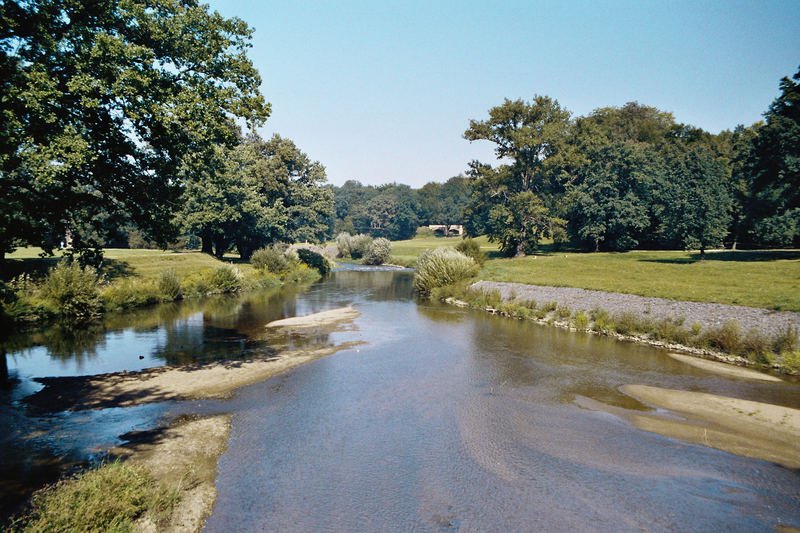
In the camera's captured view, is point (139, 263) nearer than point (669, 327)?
No

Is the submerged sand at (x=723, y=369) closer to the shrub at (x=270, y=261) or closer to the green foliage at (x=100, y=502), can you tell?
the green foliage at (x=100, y=502)

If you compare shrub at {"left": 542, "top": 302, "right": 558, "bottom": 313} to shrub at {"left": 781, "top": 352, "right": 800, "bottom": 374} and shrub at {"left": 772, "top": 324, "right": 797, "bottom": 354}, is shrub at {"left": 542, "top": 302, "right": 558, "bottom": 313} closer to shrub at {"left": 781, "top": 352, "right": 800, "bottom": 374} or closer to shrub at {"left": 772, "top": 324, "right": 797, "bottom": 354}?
shrub at {"left": 772, "top": 324, "right": 797, "bottom": 354}

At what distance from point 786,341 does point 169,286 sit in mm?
35859

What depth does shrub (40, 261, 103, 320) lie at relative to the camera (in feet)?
81.4

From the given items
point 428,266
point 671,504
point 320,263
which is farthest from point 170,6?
point 320,263

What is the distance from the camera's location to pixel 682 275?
107 feet

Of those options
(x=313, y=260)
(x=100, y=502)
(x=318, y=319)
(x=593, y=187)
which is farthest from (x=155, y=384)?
(x=593, y=187)

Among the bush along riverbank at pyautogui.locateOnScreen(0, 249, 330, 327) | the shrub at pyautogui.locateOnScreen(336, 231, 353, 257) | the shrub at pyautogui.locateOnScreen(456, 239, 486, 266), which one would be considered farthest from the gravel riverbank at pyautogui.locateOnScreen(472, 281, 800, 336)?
the shrub at pyautogui.locateOnScreen(336, 231, 353, 257)

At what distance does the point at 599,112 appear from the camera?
87.8m

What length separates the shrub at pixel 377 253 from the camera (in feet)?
250

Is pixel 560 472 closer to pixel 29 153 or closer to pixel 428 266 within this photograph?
pixel 29 153

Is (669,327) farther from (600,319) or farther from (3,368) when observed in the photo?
(3,368)

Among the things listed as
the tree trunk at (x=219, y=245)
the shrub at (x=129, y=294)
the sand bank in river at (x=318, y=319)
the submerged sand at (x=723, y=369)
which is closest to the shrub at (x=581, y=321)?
the submerged sand at (x=723, y=369)

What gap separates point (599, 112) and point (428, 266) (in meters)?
65.8
